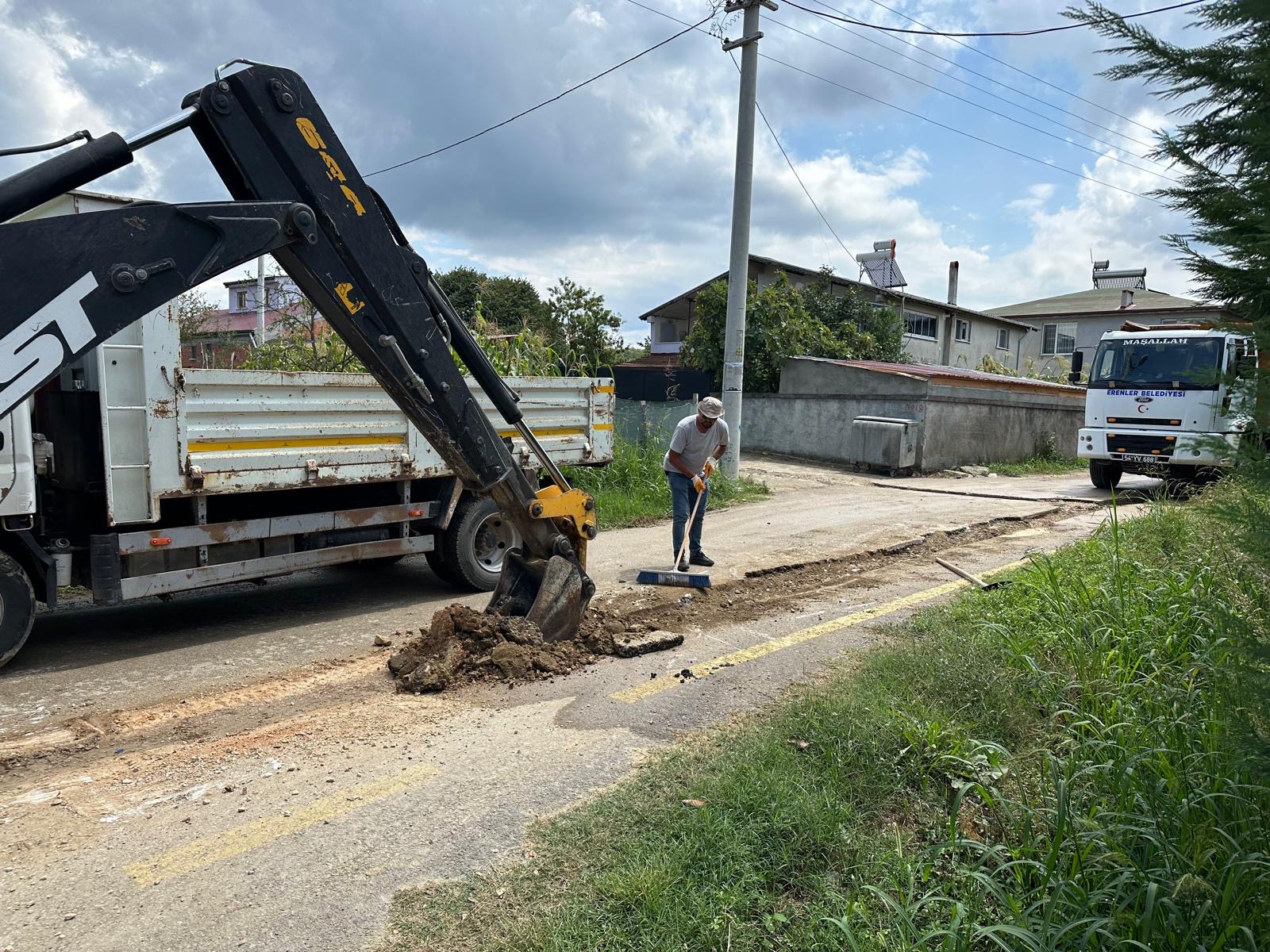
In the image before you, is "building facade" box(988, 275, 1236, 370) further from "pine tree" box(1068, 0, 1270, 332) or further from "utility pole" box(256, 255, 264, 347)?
"pine tree" box(1068, 0, 1270, 332)

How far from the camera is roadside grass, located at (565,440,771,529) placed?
11219 millimetres

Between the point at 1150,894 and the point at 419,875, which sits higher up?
the point at 1150,894

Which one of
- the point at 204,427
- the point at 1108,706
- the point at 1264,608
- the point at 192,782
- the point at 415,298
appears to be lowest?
the point at 192,782

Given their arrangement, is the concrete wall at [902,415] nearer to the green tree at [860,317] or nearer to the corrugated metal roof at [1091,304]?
the green tree at [860,317]

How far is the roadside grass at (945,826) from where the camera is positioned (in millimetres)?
2551

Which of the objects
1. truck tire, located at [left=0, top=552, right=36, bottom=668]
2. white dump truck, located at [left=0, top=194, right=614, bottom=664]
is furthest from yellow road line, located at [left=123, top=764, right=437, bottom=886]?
truck tire, located at [left=0, top=552, right=36, bottom=668]

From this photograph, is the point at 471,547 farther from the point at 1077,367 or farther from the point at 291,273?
the point at 1077,367

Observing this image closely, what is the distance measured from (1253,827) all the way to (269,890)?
10.4 feet

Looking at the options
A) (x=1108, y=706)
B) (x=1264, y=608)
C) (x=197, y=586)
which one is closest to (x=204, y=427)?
(x=197, y=586)

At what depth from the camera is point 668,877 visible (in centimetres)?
296

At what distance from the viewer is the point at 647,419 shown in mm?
15078

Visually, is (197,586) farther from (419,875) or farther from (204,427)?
(419,875)

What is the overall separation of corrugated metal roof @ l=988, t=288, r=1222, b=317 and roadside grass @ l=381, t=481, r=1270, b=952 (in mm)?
37187

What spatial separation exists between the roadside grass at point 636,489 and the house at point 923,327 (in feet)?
55.5
